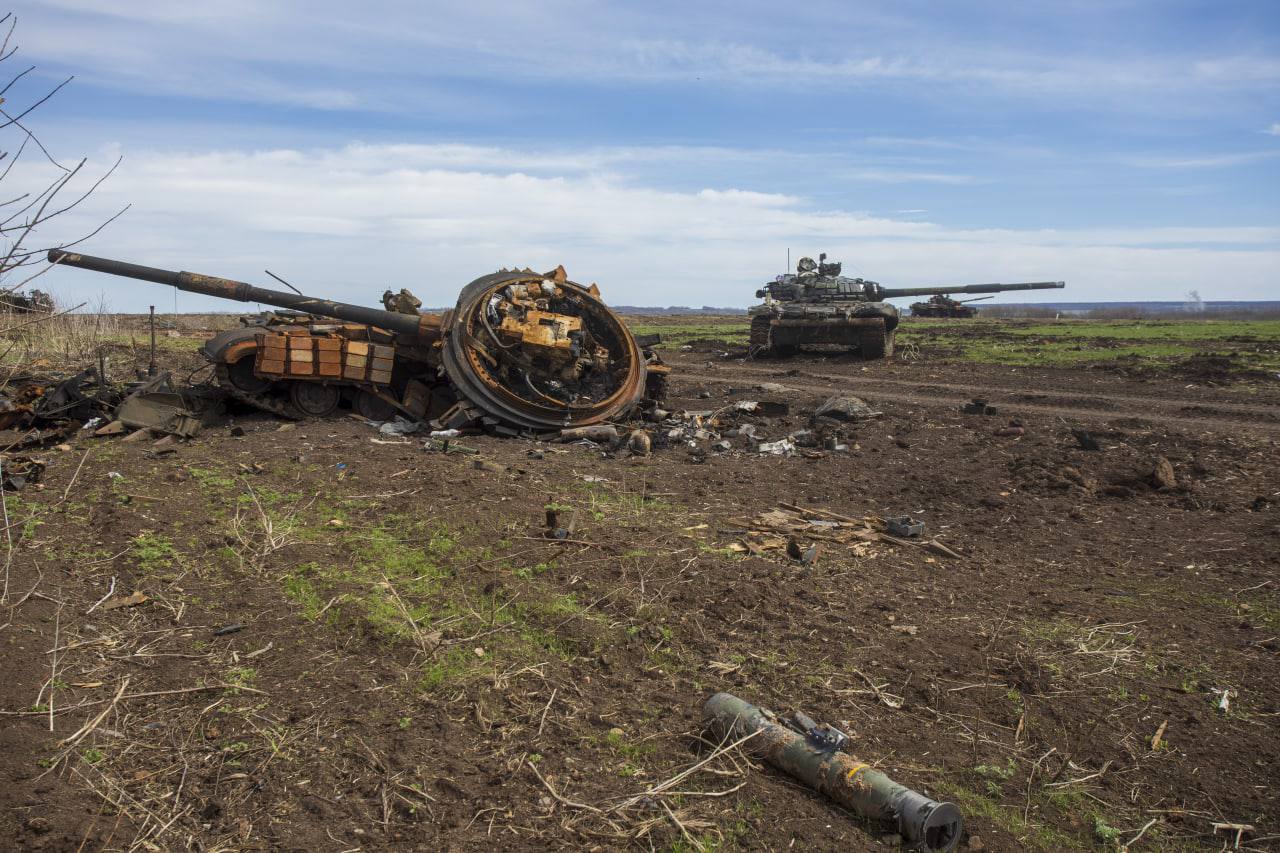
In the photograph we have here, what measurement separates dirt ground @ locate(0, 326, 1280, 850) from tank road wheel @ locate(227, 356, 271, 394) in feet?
6.42

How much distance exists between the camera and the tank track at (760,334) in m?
24.2

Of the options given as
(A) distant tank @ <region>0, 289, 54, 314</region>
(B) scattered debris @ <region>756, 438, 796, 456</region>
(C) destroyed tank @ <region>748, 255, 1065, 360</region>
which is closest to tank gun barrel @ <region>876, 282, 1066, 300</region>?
(C) destroyed tank @ <region>748, 255, 1065, 360</region>

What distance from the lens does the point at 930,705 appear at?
4.60 metres

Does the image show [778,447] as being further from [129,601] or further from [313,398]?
[129,601]

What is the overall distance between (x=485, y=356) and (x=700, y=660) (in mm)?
7174

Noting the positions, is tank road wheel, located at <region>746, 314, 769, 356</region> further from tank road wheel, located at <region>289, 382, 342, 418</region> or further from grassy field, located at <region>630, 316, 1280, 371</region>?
tank road wheel, located at <region>289, 382, 342, 418</region>

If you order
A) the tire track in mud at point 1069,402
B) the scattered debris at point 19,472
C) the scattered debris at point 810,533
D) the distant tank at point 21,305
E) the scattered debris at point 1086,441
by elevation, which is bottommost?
the scattered debris at point 810,533

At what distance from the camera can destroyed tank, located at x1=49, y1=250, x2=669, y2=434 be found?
11141 millimetres

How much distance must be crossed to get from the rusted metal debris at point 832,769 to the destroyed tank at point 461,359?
7454 mm

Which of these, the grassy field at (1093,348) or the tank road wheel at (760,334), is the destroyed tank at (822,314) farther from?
the grassy field at (1093,348)

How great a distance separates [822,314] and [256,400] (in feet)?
49.3

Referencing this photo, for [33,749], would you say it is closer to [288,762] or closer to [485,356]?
[288,762]

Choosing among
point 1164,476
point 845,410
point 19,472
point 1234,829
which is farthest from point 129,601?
point 845,410

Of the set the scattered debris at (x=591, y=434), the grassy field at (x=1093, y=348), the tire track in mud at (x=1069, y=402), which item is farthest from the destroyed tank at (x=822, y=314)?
the scattered debris at (x=591, y=434)
